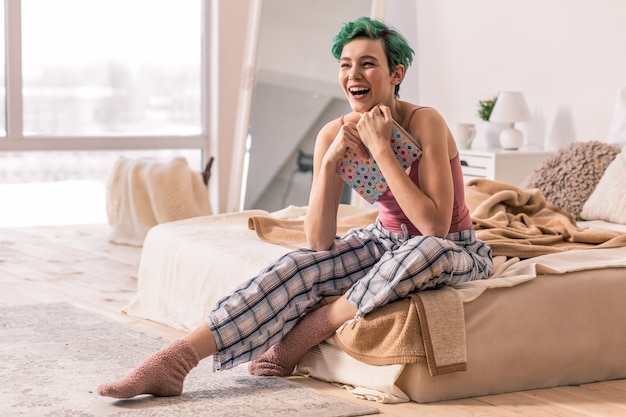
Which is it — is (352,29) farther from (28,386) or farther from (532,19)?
(532,19)

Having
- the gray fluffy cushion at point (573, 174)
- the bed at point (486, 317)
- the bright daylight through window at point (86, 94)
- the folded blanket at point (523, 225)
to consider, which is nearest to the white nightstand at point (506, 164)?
the gray fluffy cushion at point (573, 174)

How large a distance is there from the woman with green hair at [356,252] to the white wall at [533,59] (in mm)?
2267

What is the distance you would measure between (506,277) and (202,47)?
14.2 feet

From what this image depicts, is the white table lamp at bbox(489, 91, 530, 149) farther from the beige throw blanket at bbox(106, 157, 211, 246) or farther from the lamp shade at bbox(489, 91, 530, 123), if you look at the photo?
the beige throw blanket at bbox(106, 157, 211, 246)

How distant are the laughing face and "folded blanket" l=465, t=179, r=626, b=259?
0.60 m

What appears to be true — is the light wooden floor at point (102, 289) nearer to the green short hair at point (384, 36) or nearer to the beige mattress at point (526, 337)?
the beige mattress at point (526, 337)

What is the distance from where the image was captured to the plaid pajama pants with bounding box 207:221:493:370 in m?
2.51

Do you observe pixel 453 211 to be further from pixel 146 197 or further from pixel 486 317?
pixel 146 197

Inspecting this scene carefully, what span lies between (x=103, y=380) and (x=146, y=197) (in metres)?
2.90

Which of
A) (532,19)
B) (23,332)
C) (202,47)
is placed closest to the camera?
(23,332)

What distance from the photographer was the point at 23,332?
10.7 feet

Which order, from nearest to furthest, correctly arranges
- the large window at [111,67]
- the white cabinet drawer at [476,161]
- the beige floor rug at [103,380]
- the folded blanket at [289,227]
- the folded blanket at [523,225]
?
1. the beige floor rug at [103,380]
2. the folded blanket at [523,225]
3. the folded blanket at [289,227]
4. the white cabinet drawer at [476,161]
5. the large window at [111,67]

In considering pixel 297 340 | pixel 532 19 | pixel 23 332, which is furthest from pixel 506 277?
pixel 532 19

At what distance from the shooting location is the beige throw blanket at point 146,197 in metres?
5.48
